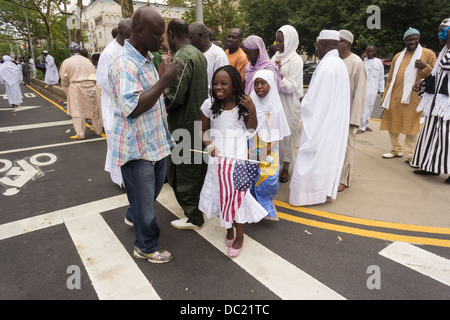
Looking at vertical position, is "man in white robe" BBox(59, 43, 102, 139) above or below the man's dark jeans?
above

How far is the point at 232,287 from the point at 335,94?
2.43 m

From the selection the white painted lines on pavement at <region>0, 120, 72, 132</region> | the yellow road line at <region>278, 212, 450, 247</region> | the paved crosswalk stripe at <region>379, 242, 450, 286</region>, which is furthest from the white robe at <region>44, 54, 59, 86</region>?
the paved crosswalk stripe at <region>379, 242, 450, 286</region>

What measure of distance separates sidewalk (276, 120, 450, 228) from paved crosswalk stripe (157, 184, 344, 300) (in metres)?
1.24

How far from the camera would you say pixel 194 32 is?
4137mm

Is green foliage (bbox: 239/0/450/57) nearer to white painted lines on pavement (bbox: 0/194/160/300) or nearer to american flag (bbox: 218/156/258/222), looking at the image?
american flag (bbox: 218/156/258/222)

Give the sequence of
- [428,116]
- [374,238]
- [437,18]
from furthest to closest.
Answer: [437,18]
[428,116]
[374,238]

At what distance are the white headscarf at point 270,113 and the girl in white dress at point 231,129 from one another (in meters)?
0.39

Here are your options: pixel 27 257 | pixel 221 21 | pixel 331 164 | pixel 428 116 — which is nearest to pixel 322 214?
pixel 331 164

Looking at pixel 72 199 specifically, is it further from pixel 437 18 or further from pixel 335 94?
pixel 437 18

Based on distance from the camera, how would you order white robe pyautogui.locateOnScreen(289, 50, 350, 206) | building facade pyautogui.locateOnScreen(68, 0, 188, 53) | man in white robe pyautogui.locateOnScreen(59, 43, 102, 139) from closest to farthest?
1. white robe pyautogui.locateOnScreen(289, 50, 350, 206)
2. man in white robe pyautogui.locateOnScreen(59, 43, 102, 139)
3. building facade pyautogui.locateOnScreen(68, 0, 188, 53)

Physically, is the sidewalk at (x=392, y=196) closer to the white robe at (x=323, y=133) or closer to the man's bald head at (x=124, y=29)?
the white robe at (x=323, y=133)

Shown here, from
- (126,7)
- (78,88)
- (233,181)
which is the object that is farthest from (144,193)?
(126,7)

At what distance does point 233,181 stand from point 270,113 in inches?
38.9

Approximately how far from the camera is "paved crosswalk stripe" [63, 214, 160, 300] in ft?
8.30
